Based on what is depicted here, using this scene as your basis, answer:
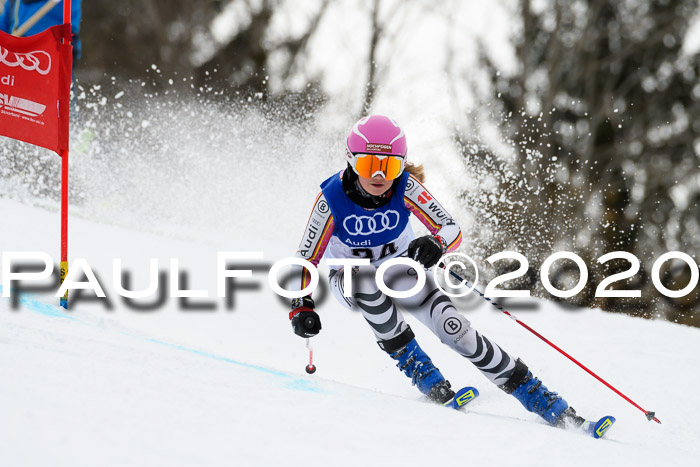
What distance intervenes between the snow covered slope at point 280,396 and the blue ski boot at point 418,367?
1.05 ft

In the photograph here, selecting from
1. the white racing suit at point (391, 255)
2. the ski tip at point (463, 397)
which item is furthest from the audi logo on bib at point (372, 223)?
the ski tip at point (463, 397)

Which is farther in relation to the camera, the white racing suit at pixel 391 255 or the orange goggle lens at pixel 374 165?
the white racing suit at pixel 391 255

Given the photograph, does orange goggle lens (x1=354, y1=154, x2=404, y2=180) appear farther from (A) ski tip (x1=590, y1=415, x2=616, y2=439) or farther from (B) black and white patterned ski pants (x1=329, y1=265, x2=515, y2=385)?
(A) ski tip (x1=590, y1=415, x2=616, y2=439)

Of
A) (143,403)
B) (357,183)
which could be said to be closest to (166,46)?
(357,183)

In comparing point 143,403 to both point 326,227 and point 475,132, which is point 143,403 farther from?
point 475,132

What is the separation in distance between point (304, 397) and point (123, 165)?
29.5 feet

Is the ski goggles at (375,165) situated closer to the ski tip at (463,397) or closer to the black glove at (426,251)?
the black glove at (426,251)

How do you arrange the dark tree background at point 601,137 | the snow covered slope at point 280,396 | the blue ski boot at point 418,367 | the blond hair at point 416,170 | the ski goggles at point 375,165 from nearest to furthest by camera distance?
the snow covered slope at point 280,396 → the ski goggles at point 375,165 → the blue ski boot at point 418,367 → the blond hair at point 416,170 → the dark tree background at point 601,137

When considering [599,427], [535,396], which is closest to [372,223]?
[535,396]

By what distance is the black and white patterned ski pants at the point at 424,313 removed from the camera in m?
3.14

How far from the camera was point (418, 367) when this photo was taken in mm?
3342

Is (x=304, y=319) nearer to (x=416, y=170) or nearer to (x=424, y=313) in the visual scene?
(x=424, y=313)

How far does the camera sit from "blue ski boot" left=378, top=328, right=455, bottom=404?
3279 millimetres

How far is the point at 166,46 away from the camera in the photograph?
18.3 m
